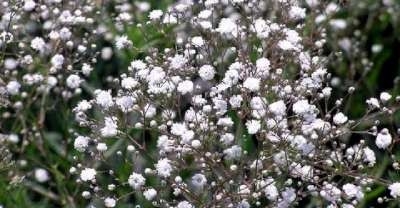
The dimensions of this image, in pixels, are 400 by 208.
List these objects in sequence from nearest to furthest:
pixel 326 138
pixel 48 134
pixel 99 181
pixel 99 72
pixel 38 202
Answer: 1. pixel 326 138
2. pixel 99 181
3. pixel 38 202
4. pixel 48 134
5. pixel 99 72

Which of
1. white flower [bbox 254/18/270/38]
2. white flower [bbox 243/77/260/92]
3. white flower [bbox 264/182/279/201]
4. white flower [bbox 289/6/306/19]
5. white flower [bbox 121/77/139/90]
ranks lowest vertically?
white flower [bbox 264/182/279/201]

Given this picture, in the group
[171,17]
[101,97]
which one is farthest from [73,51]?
[101,97]

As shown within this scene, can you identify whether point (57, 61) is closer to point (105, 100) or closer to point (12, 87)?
point (12, 87)

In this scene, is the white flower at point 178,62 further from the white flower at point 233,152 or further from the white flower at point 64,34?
the white flower at point 64,34

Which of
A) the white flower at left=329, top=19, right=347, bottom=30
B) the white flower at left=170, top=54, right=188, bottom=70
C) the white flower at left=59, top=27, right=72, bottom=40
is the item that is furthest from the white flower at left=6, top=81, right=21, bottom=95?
the white flower at left=329, top=19, right=347, bottom=30

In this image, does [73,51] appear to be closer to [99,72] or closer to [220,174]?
[99,72]

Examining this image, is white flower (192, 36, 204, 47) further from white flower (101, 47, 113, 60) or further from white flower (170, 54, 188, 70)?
white flower (101, 47, 113, 60)

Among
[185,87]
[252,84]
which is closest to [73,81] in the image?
[185,87]
